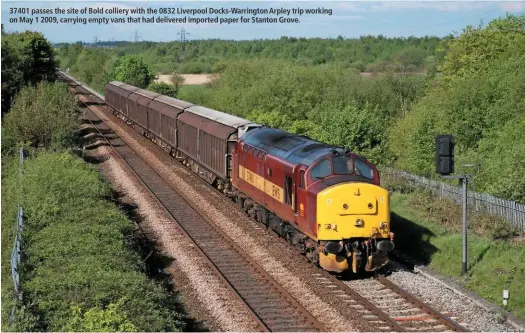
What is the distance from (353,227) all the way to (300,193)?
1.86 m

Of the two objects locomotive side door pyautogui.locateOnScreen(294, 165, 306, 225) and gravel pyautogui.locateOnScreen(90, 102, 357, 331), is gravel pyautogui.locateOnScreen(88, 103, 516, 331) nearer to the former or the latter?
gravel pyautogui.locateOnScreen(90, 102, 357, 331)

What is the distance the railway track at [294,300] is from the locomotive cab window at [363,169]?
109 inches

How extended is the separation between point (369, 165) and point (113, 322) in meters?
8.75

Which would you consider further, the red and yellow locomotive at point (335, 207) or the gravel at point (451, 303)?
the red and yellow locomotive at point (335, 207)

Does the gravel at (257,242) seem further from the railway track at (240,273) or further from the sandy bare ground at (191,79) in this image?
the sandy bare ground at (191,79)

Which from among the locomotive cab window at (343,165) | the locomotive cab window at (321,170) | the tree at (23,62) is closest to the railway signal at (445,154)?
the locomotive cab window at (343,165)

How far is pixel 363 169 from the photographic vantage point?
742 inches

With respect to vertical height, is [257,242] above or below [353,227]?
below

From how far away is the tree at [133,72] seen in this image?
317 feet

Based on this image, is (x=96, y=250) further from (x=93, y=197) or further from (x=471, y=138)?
(x=471, y=138)

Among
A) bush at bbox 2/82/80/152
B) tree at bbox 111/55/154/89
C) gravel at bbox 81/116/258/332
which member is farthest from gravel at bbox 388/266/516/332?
tree at bbox 111/55/154/89

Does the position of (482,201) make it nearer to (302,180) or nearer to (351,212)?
(351,212)

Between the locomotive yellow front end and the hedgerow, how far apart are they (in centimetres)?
431

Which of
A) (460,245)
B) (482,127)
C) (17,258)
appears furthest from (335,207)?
(482,127)
